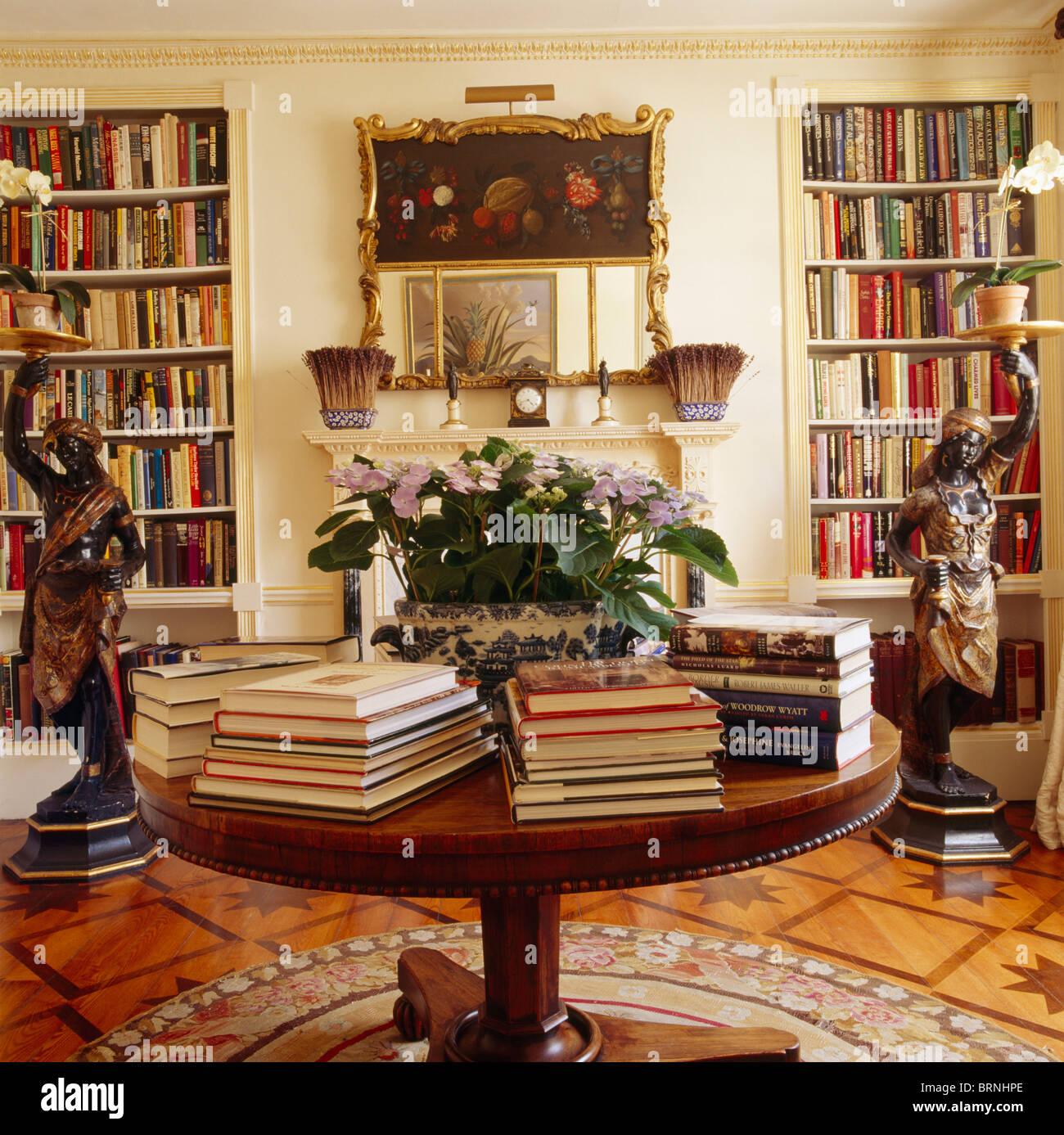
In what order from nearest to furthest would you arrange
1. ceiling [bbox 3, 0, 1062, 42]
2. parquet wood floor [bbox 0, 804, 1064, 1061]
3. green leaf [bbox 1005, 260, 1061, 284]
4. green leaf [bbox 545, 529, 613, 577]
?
green leaf [bbox 545, 529, 613, 577] → parquet wood floor [bbox 0, 804, 1064, 1061] → green leaf [bbox 1005, 260, 1061, 284] → ceiling [bbox 3, 0, 1062, 42]

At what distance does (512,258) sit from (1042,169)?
6.29 feet

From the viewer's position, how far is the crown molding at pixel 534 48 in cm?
356

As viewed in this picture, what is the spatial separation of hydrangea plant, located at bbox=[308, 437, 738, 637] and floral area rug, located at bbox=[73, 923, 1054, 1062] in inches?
41.6

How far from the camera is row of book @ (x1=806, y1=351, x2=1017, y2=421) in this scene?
356 cm

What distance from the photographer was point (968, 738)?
11.6ft

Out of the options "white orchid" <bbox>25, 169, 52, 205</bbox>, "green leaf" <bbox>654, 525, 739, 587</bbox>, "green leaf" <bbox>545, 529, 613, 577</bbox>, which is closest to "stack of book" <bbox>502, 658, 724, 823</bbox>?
"green leaf" <bbox>545, 529, 613, 577</bbox>

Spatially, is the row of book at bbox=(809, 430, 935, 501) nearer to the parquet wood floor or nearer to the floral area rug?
the parquet wood floor

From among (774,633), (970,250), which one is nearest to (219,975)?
(774,633)

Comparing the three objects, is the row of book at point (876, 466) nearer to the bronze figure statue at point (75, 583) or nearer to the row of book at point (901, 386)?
the row of book at point (901, 386)

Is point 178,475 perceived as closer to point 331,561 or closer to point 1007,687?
point 331,561

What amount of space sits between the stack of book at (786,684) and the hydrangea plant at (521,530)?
0.17 m

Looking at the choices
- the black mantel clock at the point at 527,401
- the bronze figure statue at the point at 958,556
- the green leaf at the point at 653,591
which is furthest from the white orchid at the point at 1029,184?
the green leaf at the point at 653,591

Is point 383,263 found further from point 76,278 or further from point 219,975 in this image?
point 219,975

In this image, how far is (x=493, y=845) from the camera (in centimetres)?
87
